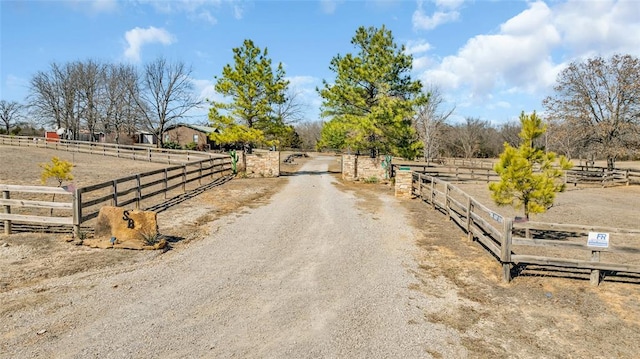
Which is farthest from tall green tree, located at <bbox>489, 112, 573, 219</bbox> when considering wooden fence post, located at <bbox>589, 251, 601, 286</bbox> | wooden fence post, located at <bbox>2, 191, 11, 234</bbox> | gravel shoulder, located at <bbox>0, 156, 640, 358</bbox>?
wooden fence post, located at <bbox>2, 191, 11, 234</bbox>

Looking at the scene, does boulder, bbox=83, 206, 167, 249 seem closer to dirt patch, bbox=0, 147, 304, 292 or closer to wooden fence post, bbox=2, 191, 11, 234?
dirt patch, bbox=0, 147, 304, 292

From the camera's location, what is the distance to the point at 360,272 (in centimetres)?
777

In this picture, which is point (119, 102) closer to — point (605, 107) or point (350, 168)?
point (350, 168)

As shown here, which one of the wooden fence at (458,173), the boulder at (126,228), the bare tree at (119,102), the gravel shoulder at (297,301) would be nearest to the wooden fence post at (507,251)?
the gravel shoulder at (297,301)

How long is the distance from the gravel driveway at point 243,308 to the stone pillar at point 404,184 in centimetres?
847

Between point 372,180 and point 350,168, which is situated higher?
point 350,168

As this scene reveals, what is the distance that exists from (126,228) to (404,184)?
41.4ft

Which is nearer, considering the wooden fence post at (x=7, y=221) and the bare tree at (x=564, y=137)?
the wooden fence post at (x=7, y=221)

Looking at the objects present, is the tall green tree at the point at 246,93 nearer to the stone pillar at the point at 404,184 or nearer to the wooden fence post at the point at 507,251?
the stone pillar at the point at 404,184

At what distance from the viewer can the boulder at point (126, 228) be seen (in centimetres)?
894

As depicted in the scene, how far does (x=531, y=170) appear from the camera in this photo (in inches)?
369

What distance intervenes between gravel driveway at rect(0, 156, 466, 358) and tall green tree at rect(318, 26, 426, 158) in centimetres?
1486

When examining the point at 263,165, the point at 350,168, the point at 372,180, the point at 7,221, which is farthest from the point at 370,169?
the point at 7,221

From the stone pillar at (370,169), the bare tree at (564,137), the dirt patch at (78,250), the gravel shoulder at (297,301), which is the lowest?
the gravel shoulder at (297,301)
